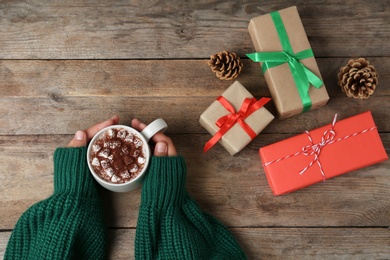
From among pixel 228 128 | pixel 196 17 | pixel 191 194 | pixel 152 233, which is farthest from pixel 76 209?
pixel 196 17

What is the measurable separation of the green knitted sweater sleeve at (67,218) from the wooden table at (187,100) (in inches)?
2.7

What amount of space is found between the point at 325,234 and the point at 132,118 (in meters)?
0.62

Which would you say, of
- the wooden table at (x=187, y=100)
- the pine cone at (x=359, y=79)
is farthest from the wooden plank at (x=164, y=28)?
the pine cone at (x=359, y=79)

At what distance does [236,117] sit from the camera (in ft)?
3.22

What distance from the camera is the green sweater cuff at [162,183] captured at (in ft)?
3.13

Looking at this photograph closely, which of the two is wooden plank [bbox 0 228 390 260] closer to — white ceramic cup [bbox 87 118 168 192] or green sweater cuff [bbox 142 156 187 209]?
green sweater cuff [bbox 142 156 187 209]

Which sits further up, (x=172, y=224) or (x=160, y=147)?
(x=160, y=147)

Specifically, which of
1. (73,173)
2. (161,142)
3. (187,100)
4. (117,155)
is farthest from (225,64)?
(73,173)

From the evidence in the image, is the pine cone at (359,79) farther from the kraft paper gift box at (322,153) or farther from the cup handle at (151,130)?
the cup handle at (151,130)

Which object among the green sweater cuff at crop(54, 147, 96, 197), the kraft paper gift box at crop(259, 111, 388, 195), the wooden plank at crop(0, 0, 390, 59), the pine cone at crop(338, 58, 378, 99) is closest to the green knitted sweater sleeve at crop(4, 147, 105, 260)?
the green sweater cuff at crop(54, 147, 96, 197)

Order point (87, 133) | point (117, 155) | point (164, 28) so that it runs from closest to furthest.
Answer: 1. point (117, 155)
2. point (87, 133)
3. point (164, 28)

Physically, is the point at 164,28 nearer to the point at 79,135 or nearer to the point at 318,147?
the point at 79,135

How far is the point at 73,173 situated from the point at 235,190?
1.41 feet

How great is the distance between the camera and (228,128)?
98cm
